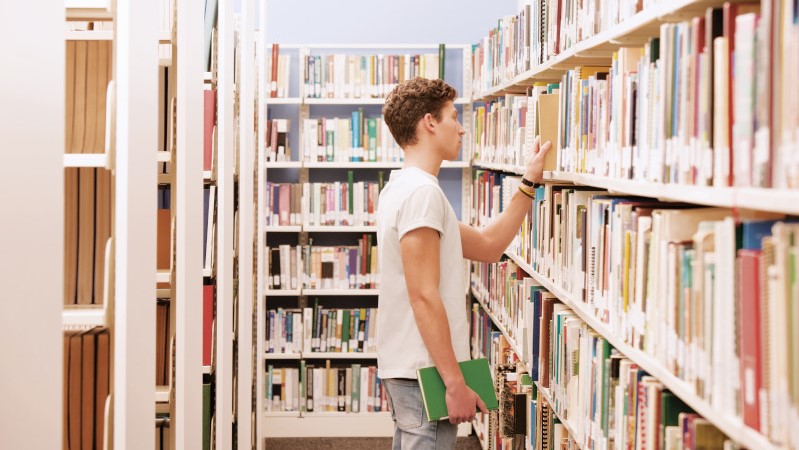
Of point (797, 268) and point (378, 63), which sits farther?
point (378, 63)

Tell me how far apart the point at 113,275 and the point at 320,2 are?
163 inches

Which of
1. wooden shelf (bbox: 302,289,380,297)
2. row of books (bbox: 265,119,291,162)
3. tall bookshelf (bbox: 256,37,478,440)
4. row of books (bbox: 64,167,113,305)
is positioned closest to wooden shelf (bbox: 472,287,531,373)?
wooden shelf (bbox: 302,289,380,297)

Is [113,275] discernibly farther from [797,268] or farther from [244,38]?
[244,38]

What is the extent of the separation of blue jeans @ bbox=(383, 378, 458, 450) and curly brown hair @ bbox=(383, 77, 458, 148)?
2.29 ft

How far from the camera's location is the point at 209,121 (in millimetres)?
3244

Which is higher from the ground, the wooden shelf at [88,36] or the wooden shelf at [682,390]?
the wooden shelf at [88,36]

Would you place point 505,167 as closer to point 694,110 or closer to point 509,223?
point 509,223

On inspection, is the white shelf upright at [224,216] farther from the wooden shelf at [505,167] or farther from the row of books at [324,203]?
the row of books at [324,203]

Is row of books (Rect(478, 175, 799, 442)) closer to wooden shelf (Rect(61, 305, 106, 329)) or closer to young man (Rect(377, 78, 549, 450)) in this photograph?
young man (Rect(377, 78, 549, 450))

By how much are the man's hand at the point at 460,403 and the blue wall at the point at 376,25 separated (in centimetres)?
321

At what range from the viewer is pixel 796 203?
1028mm

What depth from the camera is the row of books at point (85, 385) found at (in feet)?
5.74

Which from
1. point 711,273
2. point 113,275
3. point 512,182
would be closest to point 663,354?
point 711,273

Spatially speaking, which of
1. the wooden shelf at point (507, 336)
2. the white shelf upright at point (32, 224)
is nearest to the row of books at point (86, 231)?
the white shelf upright at point (32, 224)
